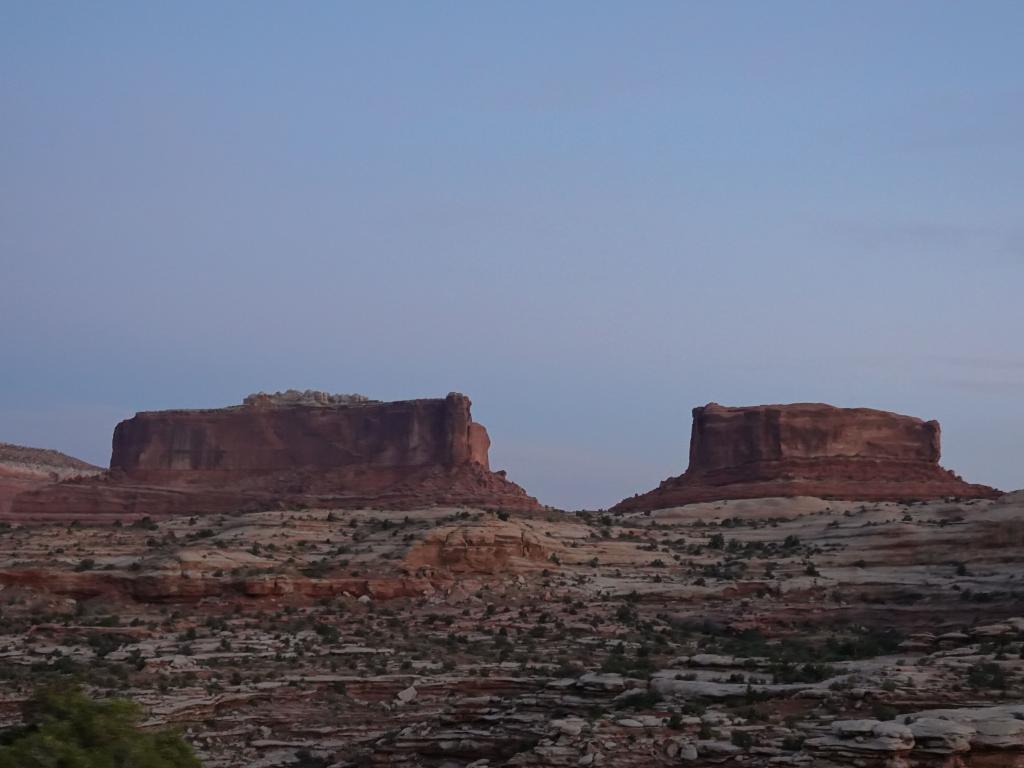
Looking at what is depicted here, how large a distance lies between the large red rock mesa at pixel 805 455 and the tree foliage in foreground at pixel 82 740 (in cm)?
5768

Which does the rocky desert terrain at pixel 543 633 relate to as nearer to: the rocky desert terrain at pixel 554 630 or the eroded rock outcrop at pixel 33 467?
the rocky desert terrain at pixel 554 630

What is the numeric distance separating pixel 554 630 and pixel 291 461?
51.8 metres

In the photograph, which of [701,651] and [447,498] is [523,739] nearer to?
[701,651]

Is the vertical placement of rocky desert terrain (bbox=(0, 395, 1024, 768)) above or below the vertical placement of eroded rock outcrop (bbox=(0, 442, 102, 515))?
below

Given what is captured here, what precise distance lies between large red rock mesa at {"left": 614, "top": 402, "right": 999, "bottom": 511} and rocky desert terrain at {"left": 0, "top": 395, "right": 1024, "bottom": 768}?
122cm

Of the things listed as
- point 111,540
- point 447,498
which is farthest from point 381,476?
point 111,540

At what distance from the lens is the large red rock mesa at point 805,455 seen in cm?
7462

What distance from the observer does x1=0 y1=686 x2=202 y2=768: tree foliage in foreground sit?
1541 centimetres

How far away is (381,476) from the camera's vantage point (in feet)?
284

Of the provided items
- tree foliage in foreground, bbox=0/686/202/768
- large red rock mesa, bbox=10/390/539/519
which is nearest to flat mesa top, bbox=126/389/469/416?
large red rock mesa, bbox=10/390/539/519

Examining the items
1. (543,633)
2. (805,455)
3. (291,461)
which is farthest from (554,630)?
(291,461)

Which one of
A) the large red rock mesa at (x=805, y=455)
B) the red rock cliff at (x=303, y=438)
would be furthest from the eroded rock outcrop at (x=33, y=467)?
the large red rock mesa at (x=805, y=455)

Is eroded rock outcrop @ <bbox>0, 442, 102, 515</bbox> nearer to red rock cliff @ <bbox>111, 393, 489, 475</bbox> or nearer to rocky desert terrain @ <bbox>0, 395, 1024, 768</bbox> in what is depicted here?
red rock cliff @ <bbox>111, 393, 489, 475</bbox>

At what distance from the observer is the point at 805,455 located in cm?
7938
